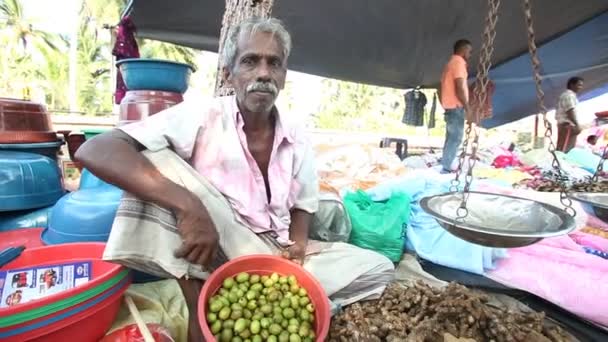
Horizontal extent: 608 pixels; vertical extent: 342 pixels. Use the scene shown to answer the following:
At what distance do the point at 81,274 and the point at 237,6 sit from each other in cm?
194

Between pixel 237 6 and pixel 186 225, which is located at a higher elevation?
pixel 237 6

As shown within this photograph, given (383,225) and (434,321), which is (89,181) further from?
(434,321)

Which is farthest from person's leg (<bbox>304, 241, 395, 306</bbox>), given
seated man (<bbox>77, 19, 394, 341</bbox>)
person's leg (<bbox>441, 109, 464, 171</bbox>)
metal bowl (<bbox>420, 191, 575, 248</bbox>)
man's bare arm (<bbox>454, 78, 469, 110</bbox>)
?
person's leg (<bbox>441, 109, 464, 171</bbox>)

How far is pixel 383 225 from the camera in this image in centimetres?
210

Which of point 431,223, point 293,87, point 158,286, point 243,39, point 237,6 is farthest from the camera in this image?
point 293,87

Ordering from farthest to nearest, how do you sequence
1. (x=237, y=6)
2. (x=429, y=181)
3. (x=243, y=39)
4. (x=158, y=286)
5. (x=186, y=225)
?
(x=429, y=181), (x=237, y=6), (x=158, y=286), (x=243, y=39), (x=186, y=225)

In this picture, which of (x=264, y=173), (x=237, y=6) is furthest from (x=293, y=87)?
(x=264, y=173)

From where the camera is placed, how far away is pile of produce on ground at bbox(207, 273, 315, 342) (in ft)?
3.28

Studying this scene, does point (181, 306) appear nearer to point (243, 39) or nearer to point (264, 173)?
point (264, 173)

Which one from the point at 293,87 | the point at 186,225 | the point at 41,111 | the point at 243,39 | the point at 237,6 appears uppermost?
the point at 293,87

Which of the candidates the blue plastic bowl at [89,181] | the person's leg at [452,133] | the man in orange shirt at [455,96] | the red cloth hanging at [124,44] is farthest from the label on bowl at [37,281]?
the person's leg at [452,133]

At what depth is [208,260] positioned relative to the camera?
1068 mm

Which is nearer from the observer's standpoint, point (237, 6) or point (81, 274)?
point (81, 274)

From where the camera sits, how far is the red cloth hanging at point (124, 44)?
3068mm
